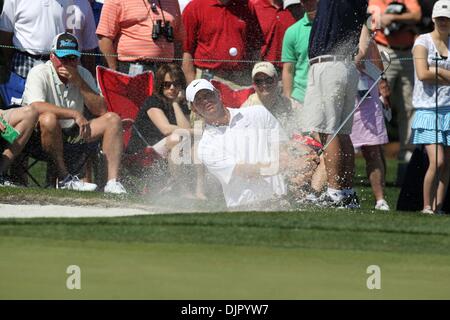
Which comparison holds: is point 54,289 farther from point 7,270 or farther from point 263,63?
point 263,63

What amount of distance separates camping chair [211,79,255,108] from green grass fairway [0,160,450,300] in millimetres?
2037

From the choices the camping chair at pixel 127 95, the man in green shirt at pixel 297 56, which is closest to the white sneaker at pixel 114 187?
the camping chair at pixel 127 95

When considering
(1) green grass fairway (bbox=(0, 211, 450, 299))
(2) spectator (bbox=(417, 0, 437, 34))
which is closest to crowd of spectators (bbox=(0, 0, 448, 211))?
(1) green grass fairway (bbox=(0, 211, 450, 299))

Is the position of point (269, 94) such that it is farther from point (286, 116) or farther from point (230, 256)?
point (230, 256)

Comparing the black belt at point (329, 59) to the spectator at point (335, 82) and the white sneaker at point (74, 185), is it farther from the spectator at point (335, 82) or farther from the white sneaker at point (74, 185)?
the white sneaker at point (74, 185)

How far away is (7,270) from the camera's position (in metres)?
7.45

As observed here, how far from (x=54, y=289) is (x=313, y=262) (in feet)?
6.40

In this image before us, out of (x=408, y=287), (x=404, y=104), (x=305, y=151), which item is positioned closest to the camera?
(x=408, y=287)

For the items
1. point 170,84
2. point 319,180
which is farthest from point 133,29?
point 319,180

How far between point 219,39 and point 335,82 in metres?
1.91

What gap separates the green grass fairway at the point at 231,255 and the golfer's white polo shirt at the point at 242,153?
2.22 ft

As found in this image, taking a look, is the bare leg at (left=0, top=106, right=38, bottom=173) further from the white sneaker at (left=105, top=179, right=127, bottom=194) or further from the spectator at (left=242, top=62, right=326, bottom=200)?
the spectator at (left=242, top=62, right=326, bottom=200)

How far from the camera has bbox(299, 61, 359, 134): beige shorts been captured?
11.7m

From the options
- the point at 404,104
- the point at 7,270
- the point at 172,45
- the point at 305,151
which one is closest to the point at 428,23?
the point at 404,104
